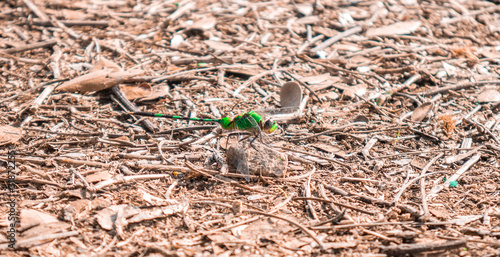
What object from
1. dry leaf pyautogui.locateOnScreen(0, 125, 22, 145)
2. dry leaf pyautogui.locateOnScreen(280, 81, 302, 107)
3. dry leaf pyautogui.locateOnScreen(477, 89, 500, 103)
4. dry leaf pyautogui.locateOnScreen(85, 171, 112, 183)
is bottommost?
dry leaf pyautogui.locateOnScreen(477, 89, 500, 103)

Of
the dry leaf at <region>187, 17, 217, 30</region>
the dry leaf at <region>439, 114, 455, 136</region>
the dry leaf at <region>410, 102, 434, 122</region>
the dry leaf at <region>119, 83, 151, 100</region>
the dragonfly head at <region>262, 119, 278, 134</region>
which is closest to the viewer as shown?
the dragonfly head at <region>262, 119, 278, 134</region>

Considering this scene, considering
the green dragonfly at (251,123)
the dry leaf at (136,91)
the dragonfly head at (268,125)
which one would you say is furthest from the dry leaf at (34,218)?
the dry leaf at (136,91)

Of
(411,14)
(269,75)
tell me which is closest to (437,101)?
(269,75)

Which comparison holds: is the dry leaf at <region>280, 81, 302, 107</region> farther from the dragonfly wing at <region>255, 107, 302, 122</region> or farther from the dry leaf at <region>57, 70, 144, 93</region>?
the dry leaf at <region>57, 70, 144, 93</region>

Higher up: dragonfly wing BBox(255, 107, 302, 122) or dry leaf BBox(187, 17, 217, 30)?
dry leaf BBox(187, 17, 217, 30)

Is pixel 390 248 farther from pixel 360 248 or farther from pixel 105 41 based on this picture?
pixel 105 41

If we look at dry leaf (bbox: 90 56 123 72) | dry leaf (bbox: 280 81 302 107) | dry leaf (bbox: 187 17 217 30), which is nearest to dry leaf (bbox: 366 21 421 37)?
dry leaf (bbox: 187 17 217 30)

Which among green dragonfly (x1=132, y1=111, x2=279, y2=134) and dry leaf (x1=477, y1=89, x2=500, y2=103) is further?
dry leaf (x1=477, y1=89, x2=500, y2=103)
